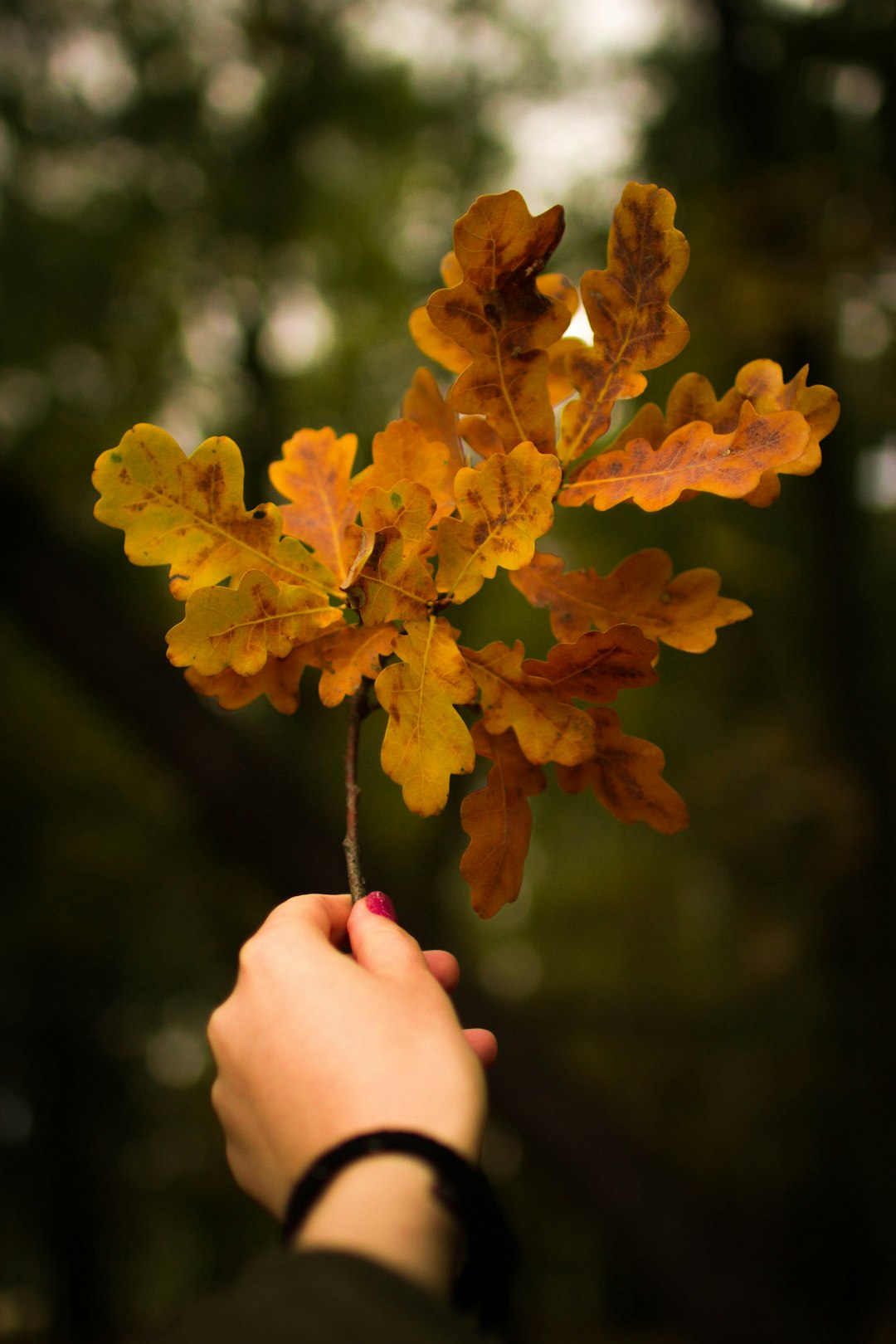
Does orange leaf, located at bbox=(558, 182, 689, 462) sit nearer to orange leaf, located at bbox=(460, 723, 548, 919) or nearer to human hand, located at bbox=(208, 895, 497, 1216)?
orange leaf, located at bbox=(460, 723, 548, 919)

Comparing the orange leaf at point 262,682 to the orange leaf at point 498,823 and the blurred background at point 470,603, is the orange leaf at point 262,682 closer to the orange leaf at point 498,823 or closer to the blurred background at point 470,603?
the orange leaf at point 498,823

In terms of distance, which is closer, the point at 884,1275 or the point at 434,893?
the point at 884,1275

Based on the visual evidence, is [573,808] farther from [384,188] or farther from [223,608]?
[223,608]

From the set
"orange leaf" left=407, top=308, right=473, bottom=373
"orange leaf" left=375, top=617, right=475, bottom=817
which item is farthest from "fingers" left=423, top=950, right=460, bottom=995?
"orange leaf" left=407, top=308, right=473, bottom=373

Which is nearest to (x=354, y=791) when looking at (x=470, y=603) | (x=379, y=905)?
(x=379, y=905)

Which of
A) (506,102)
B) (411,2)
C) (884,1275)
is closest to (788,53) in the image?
(506,102)
